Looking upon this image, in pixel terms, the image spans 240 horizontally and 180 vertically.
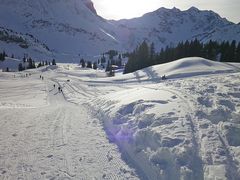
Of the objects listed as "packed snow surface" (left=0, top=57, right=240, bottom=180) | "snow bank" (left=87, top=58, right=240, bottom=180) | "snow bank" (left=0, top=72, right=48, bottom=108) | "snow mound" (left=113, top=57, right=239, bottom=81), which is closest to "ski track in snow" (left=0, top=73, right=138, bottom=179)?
"packed snow surface" (left=0, top=57, right=240, bottom=180)

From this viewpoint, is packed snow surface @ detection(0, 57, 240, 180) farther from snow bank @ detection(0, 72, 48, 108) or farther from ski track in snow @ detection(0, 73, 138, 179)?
snow bank @ detection(0, 72, 48, 108)

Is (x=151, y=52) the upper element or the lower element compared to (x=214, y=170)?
upper

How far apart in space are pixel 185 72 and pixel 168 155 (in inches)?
1734

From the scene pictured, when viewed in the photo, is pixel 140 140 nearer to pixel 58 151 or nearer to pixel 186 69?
pixel 58 151

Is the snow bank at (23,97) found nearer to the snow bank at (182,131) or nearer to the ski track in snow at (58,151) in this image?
the ski track in snow at (58,151)

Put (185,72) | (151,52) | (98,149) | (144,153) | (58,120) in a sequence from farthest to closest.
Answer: (151,52) → (185,72) → (58,120) → (98,149) → (144,153)

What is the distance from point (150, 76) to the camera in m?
59.1

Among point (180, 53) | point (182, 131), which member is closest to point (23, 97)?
point (182, 131)

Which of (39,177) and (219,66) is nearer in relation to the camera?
(39,177)

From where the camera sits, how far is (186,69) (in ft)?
182

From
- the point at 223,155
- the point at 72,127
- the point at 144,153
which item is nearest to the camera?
the point at 223,155

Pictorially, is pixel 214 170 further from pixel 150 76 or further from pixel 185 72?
pixel 150 76

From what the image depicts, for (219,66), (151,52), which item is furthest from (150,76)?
(151,52)

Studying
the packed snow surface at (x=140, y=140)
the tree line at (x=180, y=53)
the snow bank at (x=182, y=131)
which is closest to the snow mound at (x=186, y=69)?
the tree line at (x=180, y=53)
